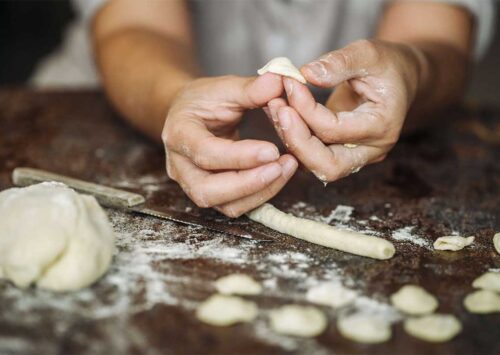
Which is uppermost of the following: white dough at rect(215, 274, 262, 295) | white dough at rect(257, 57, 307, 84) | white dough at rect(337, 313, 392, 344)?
white dough at rect(257, 57, 307, 84)

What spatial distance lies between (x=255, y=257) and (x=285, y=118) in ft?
0.80

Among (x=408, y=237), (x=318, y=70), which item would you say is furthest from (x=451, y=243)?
(x=318, y=70)

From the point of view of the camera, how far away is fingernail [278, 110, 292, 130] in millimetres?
1081

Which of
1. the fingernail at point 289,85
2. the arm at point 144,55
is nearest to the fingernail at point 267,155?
the fingernail at point 289,85

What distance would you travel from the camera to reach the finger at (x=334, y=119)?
109cm

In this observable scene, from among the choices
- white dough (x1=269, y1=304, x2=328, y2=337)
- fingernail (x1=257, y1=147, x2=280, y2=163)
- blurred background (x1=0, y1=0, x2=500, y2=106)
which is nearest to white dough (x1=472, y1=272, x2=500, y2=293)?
white dough (x1=269, y1=304, x2=328, y2=337)

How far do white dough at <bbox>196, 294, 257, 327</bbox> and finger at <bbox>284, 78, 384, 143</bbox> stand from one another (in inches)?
13.8

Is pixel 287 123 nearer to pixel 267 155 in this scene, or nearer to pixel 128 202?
pixel 267 155

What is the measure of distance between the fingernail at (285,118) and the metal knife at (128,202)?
0.20 meters

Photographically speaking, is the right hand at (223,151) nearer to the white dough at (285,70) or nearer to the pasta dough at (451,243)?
the white dough at (285,70)

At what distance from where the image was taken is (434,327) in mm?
885

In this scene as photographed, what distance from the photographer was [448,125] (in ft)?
6.34

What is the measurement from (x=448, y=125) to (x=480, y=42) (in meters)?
0.34

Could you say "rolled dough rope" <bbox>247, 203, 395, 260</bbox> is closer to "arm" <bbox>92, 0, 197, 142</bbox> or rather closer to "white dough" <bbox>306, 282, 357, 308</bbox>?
"white dough" <bbox>306, 282, 357, 308</bbox>
